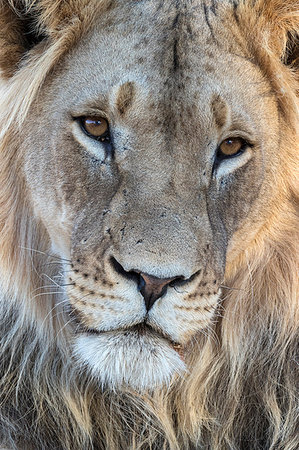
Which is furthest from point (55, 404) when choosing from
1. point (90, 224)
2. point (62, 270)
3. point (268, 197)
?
point (268, 197)

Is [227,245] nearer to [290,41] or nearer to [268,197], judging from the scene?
[268,197]

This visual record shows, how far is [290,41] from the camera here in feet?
10.6

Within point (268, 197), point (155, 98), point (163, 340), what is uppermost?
point (155, 98)

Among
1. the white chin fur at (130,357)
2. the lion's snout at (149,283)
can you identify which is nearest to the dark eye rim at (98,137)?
the lion's snout at (149,283)

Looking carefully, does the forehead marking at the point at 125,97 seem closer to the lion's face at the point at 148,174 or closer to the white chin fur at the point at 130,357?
the lion's face at the point at 148,174

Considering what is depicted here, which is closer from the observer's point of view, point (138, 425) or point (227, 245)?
point (227, 245)

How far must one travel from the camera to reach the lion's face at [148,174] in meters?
2.67

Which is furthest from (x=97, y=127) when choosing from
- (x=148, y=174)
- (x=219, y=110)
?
(x=219, y=110)

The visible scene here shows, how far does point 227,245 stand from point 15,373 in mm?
1165

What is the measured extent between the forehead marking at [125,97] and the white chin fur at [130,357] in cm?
86

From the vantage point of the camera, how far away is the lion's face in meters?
2.67

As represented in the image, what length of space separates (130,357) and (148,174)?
697 millimetres

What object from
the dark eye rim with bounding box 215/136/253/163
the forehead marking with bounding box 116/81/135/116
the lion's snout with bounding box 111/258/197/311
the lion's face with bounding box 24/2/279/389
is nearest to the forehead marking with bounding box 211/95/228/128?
the lion's face with bounding box 24/2/279/389

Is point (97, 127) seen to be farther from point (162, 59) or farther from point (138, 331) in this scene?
point (138, 331)
